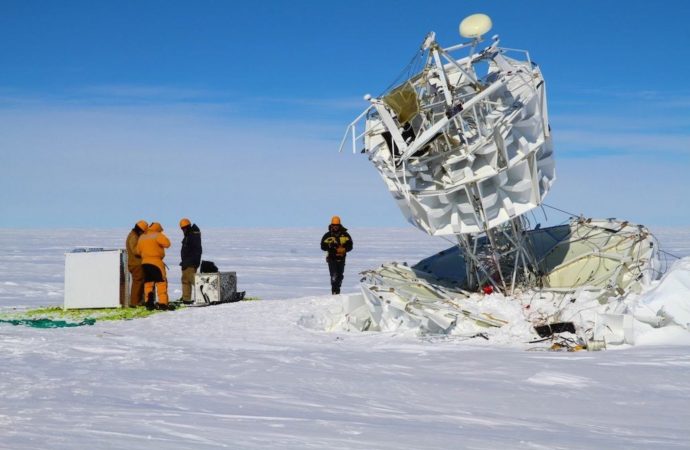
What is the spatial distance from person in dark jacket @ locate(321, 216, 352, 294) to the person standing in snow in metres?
3.92

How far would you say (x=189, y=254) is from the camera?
1791 centimetres

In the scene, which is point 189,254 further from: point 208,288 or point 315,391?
point 315,391

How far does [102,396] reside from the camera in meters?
8.03

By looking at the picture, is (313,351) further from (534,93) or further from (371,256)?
(371,256)

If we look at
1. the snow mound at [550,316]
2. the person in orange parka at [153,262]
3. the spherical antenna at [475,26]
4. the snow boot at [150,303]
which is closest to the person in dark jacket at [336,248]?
the snow mound at [550,316]

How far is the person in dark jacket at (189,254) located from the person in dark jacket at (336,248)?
2735 millimetres

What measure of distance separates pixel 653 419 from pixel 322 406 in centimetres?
303

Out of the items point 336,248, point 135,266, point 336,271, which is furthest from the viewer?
point 336,271

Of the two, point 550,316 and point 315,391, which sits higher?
point 550,316

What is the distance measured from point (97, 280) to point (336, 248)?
5.11 meters

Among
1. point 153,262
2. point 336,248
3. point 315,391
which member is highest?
point 336,248

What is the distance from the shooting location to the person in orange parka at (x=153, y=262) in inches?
651

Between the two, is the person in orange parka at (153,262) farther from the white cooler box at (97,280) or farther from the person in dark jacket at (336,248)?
the person in dark jacket at (336,248)

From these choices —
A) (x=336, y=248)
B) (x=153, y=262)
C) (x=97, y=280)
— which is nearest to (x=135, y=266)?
(x=97, y=280)
